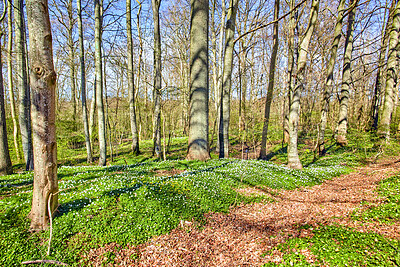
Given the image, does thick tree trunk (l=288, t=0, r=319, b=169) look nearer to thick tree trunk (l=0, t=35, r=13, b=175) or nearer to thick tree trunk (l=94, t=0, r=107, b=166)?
thick tree trunk (l=94, t=0, r=107, b=166)

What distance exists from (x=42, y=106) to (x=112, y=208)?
2.74 meters

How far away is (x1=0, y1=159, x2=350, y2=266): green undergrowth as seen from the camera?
356 cm

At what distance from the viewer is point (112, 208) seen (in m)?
4.59

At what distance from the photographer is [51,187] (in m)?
3.75

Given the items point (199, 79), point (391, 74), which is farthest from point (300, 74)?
point (391, 74)

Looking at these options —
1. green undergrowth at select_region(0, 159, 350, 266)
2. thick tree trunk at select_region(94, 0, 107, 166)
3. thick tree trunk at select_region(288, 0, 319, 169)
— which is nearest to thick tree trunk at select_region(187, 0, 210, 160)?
green undergrowth at select_region(0, 159, 350, 266)

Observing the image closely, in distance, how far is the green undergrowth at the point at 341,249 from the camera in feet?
9.54

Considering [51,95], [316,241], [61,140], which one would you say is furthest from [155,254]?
[61,140]

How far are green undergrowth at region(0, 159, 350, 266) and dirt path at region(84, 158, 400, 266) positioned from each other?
0.29 meters

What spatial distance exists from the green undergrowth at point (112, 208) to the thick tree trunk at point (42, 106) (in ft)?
1.36

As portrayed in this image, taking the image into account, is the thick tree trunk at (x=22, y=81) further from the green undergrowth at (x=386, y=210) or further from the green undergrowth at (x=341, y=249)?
the green undergrowth at (x=386, y=210)

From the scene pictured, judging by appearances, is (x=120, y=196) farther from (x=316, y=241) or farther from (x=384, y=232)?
(x=384, y=232)

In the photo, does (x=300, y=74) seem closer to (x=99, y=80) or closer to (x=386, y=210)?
(x=386, y=210)

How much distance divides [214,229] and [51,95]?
15.0 feet
